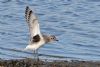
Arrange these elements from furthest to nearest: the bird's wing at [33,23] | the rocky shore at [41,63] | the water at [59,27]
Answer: the water at [59,27] → the bird's wing at [33,23] → the rocky shore at [41,63]

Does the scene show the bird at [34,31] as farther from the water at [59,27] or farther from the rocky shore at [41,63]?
the water at [59,27]

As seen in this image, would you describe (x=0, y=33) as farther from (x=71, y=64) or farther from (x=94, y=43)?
(x=71, y=64)

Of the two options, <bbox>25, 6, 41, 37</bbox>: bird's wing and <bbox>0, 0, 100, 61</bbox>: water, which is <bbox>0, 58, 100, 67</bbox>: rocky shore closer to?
<bbox>25, 6, 41, 37</bbox>: bird's wing

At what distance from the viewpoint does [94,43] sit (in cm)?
1502

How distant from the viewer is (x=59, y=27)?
17250 millimetres

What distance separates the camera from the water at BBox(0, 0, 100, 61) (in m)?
14.3

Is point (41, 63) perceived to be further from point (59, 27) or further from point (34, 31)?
point (59, 27)

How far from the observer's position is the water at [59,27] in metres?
14.3

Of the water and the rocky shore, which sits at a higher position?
the rocky shore

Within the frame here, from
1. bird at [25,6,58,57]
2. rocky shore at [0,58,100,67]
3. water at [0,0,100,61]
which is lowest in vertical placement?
water at [0,0,100,61]

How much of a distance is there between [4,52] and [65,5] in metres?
7.25

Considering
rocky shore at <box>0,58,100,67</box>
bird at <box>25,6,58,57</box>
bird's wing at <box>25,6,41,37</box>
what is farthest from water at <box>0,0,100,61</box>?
bird's wing at <box>25,6,41,37</box>

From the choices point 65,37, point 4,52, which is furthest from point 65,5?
point 4,52

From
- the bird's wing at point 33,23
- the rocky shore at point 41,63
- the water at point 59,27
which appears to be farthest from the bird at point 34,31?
the water at point 59,27
